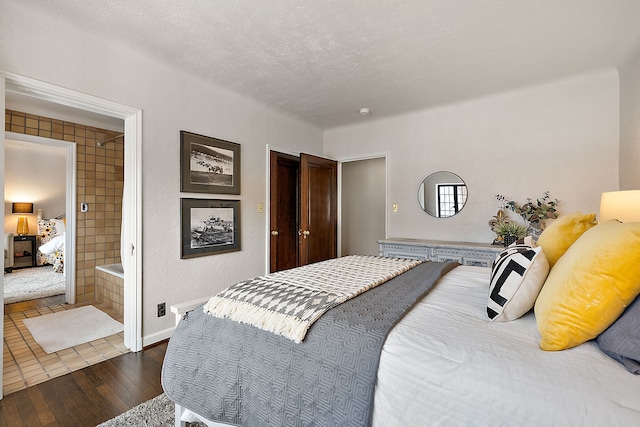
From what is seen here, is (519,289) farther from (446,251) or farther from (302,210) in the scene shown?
(302,210)

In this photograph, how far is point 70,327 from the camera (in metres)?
3.07

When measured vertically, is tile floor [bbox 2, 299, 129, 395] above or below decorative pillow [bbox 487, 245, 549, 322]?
below

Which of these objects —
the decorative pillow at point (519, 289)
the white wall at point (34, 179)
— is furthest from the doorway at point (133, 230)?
the white wall at point (34, 179)

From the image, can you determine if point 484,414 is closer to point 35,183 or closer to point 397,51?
point 397,51

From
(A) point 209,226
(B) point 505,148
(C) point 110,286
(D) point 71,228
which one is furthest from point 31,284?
(B) point 505,148

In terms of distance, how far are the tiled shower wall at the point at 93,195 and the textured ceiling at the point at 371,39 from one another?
2.17 meters

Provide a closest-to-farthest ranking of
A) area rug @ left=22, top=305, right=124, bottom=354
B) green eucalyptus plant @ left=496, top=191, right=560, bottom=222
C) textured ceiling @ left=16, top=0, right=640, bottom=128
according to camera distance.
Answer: textured ceiling @ left=16, top=0, right=640, bottom=128 < area rug @ left=22, top=305, right=124, bottom=354 < green eucalyptus plant @ left=496, top=191, right=560, bottom=222

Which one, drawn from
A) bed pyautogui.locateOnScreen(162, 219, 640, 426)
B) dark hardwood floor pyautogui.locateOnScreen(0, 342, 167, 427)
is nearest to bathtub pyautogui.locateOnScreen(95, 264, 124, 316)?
dark hardwood floor pyautogui.locateOnScreen(0, 342, 167, 427)

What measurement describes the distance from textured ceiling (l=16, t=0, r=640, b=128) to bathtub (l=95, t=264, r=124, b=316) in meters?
2.54

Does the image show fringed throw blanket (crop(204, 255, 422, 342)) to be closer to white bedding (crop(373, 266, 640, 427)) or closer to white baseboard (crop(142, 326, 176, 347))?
white bedding (crop(373, 266, 640, 427))

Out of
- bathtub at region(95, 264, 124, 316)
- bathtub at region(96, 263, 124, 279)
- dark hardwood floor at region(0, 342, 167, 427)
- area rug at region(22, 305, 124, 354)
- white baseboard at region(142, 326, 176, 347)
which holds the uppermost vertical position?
bathtub at region(96, 263, 124, 279)

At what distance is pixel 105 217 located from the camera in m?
4.20

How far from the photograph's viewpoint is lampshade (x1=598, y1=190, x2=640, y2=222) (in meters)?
1.78

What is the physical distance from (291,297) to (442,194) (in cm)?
309
